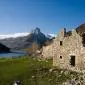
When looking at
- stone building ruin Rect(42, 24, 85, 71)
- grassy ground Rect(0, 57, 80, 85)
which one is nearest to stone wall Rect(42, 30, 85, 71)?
stone building ruin Rect(42, 24, 85, 71)

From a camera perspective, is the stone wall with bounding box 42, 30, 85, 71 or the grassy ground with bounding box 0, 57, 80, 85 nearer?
the grassy ground with bounding box 0, 57, 80, 85

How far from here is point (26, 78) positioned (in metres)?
34.8

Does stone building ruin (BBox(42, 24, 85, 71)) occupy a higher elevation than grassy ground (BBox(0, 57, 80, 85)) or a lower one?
higher

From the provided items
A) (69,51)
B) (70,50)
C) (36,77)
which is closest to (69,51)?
(69,51)

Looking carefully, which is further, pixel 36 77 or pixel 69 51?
pixel 69 51

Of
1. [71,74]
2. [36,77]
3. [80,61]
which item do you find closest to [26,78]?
[36,77]

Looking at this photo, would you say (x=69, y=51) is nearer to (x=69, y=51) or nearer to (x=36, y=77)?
(x=69, y=51)

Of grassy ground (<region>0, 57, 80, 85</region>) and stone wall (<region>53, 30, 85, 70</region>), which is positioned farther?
stone wall (<region>53, 30, 85, 70</region>)

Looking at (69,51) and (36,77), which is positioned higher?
(69,51)

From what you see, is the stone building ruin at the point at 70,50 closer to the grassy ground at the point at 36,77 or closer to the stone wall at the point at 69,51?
the stone wall at the point at 69,51

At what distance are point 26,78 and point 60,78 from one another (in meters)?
4.87

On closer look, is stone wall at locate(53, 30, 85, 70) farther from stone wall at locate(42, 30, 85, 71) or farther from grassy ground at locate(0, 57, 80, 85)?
grassy ground at locate(0, 57, 80, 85)

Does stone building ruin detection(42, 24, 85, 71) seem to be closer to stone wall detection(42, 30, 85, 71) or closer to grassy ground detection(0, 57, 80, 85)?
stone wall detection(42, 30, 85, 71)

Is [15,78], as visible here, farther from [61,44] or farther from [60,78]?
[61,44]
